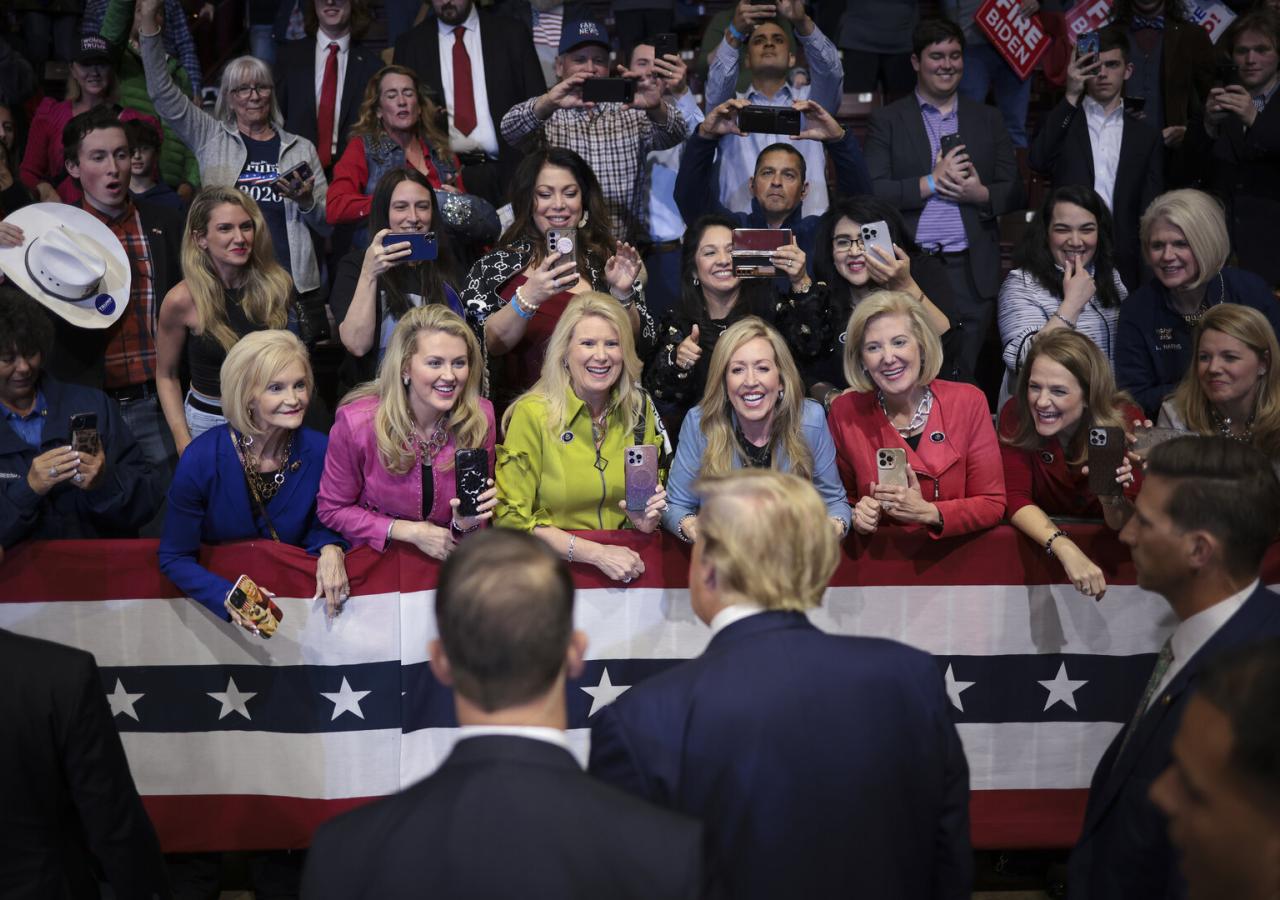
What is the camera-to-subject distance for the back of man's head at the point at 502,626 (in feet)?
7.86

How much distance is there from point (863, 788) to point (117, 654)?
3.05 meters

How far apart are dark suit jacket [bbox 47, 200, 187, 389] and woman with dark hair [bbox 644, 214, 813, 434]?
8.27 ft

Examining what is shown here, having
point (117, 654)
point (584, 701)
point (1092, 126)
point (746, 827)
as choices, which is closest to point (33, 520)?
point (117, 654)

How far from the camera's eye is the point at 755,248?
6.02m

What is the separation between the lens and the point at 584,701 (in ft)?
15.9

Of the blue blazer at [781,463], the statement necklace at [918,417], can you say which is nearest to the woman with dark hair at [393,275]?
the blue blazer at [781,463]

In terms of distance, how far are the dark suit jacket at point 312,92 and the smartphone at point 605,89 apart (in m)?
1.75

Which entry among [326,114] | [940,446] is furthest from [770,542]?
[326,114]

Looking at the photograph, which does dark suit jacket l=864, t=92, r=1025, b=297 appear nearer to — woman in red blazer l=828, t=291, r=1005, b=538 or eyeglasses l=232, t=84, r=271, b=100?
woman in red blazer l=828, t=291, r=1005, b=538

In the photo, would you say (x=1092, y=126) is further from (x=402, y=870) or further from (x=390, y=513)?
(x=402, y=870)

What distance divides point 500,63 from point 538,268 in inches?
101

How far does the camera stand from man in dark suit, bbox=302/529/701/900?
2.21 m

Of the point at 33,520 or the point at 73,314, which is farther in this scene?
the point at 73,314

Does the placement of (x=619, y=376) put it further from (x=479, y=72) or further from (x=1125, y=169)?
(x=1125, y=169)
